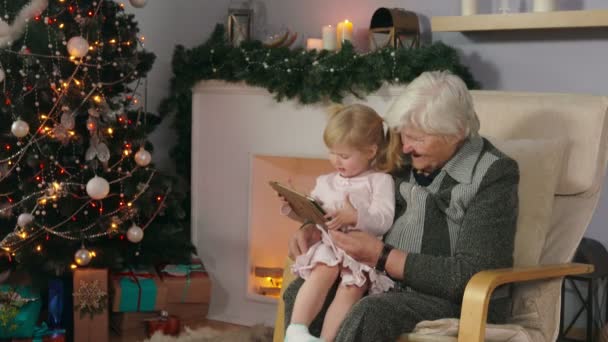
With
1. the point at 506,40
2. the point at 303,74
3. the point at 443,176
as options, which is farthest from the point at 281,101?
the point at 443,176

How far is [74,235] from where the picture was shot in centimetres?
341

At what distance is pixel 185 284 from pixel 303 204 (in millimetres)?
1672

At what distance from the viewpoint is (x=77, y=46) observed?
127 inches

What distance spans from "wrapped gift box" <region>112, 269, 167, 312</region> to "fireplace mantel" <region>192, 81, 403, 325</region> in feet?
1.47

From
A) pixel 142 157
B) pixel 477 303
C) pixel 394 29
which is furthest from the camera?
pixel 394 29

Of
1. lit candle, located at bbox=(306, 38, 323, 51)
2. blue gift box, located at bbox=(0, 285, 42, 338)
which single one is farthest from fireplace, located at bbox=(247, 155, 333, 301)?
blue gift box, located at bbox=(0, 285, 42, 338)

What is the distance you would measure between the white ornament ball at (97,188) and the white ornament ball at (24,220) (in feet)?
0.73

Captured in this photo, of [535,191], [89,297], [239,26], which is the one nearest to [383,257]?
[535,191]

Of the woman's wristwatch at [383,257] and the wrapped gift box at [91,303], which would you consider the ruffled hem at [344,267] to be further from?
the wrapped gift box at [91,303]

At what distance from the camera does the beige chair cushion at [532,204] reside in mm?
2379

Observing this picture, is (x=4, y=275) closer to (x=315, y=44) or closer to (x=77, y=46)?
(x=77, y=46)

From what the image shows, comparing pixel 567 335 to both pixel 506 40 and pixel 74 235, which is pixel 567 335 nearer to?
pixel 506 40

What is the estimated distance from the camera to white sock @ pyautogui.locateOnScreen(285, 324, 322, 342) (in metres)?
2.16

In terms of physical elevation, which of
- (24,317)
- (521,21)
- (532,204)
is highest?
(521,21)
